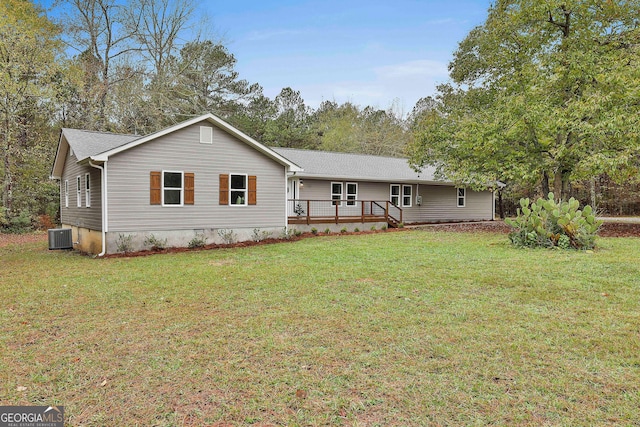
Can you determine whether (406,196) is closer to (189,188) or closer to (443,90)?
(443,90)

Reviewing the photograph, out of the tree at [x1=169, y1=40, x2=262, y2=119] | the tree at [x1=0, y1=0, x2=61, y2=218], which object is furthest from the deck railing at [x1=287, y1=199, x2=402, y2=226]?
the tree at [x1=0, y1=0, x2=61, y2=218]

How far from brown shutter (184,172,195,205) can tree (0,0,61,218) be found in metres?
11.6

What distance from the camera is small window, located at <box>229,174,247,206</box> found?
1273 cm

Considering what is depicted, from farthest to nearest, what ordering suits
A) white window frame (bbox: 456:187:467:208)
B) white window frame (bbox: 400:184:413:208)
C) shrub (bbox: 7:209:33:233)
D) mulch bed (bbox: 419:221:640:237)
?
1. white window frame (bbox: 456:187:467:208)
2. white window frame (bbox: 400:184:413:208)
3. shrub (bbox: 7:209:33:233)
4. mulch bed (bbox: 419:221:640:237)

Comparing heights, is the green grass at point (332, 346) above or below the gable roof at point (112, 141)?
below

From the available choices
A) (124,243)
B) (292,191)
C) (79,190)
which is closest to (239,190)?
(124,243)

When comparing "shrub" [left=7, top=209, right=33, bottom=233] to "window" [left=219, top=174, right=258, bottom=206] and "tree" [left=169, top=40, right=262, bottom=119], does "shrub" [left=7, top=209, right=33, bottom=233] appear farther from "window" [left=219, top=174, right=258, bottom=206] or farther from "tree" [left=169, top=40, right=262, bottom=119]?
"window" [left=219, top=174, right=258, bottom=206]

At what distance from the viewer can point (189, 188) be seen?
1180cm

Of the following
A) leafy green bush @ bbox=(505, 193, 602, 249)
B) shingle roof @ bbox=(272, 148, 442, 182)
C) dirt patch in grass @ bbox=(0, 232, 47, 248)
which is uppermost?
shingle roof @ bbox=(272, 148, 442, 182)

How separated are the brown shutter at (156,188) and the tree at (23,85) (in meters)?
11.2

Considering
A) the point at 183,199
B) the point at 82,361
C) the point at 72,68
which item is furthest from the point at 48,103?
the point at 82,361

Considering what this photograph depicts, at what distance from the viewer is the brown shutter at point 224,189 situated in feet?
40.8

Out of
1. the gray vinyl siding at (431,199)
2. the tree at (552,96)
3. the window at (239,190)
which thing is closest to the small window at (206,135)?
the window at (239,190)

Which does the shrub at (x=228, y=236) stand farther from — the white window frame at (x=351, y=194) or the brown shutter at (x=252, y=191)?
the white window frame at (x=351, y=194)
